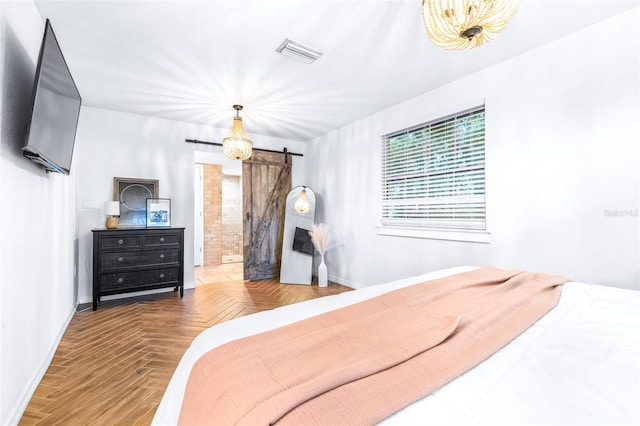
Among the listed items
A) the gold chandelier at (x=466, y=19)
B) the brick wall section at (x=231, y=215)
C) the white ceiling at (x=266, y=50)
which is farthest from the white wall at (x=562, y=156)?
the brick wall section at (x=231, y=215)

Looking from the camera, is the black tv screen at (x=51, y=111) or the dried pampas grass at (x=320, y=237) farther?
the dried pampas grass at (x=320, y=237)

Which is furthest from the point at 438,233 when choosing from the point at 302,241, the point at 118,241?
the point at 118,241

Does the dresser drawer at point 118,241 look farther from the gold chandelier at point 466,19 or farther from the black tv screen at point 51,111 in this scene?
the gold chandelier at point 466,19

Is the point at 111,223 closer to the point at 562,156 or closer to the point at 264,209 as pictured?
the point at 264,209

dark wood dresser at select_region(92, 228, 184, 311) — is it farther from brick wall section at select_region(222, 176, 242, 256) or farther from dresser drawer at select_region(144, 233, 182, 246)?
brick wall section at select_region(222, 176, 242, 256)

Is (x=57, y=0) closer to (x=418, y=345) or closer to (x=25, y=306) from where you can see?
(x=25, y=306)

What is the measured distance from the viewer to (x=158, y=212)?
394cm

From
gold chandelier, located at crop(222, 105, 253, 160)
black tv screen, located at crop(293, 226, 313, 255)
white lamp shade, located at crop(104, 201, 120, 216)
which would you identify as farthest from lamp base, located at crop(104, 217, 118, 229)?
black tv screen, located at crop(293, 226, 313, 255)

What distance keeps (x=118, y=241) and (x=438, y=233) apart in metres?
3.65

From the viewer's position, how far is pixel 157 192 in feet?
13.1

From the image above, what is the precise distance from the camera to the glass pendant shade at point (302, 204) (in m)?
4.61

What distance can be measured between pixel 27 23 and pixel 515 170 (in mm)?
3571

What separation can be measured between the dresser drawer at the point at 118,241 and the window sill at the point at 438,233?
302cm

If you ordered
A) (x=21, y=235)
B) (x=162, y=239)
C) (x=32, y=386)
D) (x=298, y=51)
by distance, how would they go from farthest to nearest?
(x=162, y=239)
(x=298, y=51)
(x=32, y=386)
(x=21, y=235)
